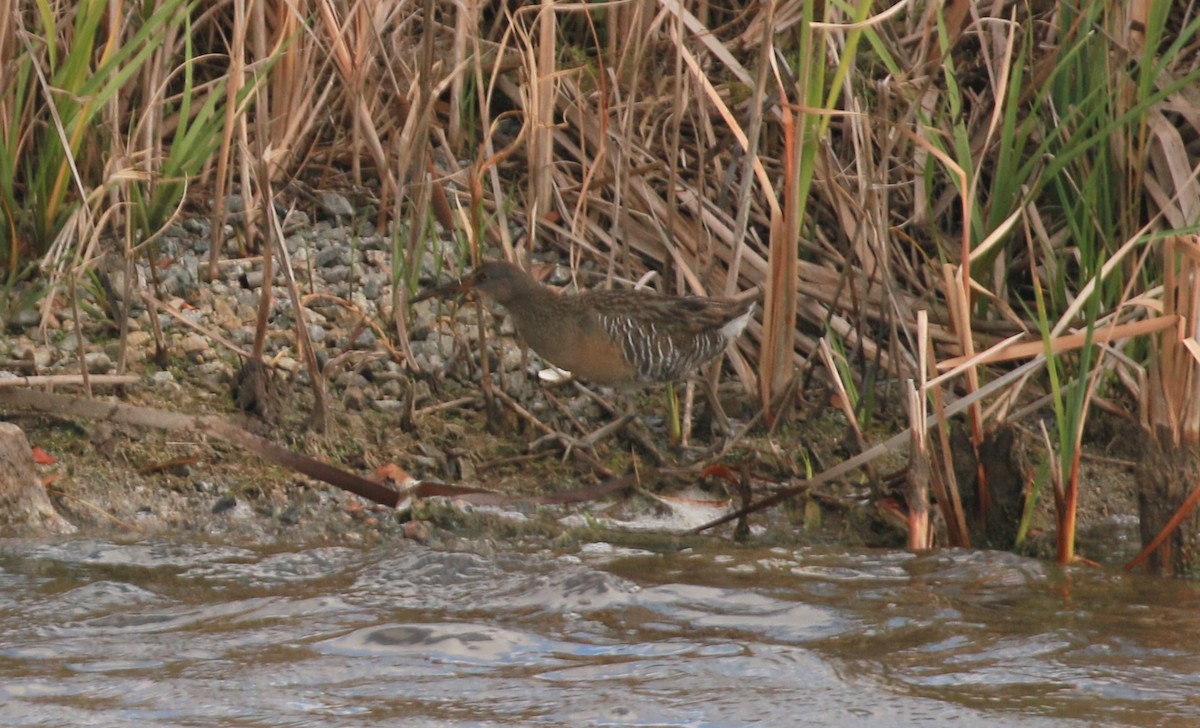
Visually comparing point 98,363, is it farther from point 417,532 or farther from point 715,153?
point 715,153

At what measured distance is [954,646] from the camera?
3535mm

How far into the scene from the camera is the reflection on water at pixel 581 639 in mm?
3059

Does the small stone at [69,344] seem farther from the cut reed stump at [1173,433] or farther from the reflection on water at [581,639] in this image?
the cut reed stump at [1173,433]

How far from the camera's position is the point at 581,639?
3.52m

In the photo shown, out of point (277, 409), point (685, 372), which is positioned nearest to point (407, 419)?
point (277, 409)

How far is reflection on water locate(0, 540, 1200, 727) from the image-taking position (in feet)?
10.0

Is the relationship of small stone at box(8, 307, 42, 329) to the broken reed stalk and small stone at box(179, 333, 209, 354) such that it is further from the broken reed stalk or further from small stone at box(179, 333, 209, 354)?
the broken reed stalk

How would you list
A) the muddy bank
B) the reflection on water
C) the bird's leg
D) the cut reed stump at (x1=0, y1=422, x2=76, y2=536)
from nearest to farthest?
the reflection on water
the cut reed stump at (x1=0, y1=422, x2=76, y2=536)
the muddy bank
the bird's leg

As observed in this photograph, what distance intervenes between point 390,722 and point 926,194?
3074 millimetres

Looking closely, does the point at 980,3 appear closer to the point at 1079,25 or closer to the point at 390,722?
the point at 1079,25

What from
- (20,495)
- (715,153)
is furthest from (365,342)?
(20,495)

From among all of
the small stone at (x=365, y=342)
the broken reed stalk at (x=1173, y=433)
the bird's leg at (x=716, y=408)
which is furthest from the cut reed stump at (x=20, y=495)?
the broken reed stalk at (x=1173, y=433)

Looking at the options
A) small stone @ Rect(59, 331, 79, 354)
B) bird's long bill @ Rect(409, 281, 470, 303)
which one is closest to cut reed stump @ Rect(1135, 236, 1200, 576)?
bird's long bill @ Rect(409, 281, 470, 303)

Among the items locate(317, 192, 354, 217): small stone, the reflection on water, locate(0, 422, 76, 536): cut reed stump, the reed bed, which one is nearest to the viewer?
the reflection on water
